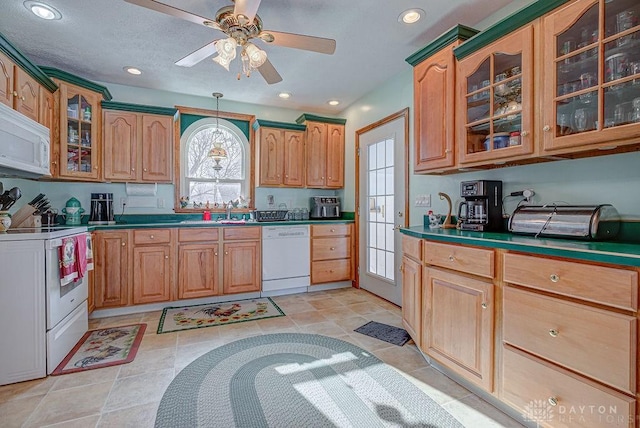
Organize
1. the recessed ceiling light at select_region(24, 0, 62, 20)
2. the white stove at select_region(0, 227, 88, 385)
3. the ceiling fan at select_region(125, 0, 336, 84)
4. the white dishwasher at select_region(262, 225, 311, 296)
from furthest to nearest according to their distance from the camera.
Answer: the white dishwasher at select_region(262, 225, 311, 296)
the recessed ceiling light at select_region(24, 0, 62, 20)
the white stove at select_region(0, 227, 88, 385)
the ceiling fan at select_region(125, 0, 336, 84)

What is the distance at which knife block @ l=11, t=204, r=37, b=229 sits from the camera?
2611 mm

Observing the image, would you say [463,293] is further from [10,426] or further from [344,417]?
[10,426]

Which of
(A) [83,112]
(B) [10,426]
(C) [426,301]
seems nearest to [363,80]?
(C) [426,301]

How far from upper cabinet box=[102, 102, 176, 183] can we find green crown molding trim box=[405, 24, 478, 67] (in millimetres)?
2905

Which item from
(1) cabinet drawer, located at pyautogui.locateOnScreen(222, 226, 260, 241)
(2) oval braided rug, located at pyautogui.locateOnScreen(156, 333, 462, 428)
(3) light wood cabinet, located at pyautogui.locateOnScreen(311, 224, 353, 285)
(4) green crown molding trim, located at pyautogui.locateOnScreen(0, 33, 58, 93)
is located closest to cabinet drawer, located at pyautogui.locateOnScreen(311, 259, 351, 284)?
(3) light wood cabinet, located at pyautogui.locateOnScreen(311, 224, 353, 285)

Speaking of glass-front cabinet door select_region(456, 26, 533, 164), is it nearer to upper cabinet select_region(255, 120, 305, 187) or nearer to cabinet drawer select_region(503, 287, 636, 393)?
cabinet drawer select_region(503, 287, 636, 393)

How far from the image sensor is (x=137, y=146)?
356cm

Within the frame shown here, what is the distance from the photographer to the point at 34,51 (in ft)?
9.37

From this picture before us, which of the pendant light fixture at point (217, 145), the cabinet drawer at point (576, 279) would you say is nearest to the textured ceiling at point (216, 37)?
the pendant light fixture at point (217, 145)

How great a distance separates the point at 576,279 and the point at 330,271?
3089 millimetres

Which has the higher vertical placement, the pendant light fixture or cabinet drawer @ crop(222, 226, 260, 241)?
the pendant light fixture

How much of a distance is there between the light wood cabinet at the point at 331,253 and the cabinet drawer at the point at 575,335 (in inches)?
107

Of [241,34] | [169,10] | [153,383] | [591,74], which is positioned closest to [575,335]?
[591,74]

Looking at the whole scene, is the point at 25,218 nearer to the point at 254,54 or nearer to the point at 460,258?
the point at 254,54
